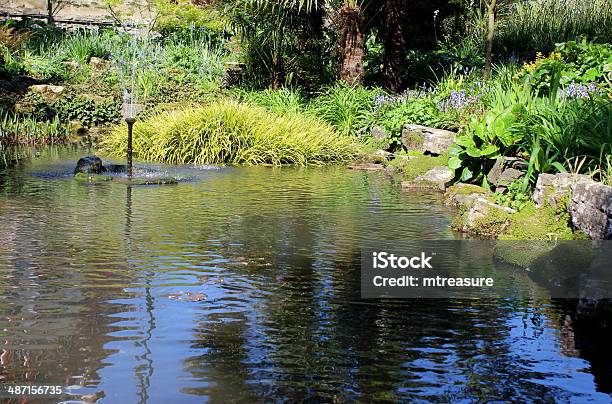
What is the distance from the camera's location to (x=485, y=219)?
8.98 meters

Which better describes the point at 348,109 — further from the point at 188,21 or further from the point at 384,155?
→ the point at 188,21

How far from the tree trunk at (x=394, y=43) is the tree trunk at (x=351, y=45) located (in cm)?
79

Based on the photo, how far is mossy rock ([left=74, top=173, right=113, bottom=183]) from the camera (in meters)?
12.7

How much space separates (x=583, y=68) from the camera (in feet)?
48.1

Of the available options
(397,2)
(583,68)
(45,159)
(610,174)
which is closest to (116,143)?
(45,159)

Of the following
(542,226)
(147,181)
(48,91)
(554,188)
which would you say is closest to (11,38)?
(48,91)

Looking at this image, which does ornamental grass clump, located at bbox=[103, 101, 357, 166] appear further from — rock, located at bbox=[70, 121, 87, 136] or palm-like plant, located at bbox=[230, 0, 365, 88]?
rock, located at bbox=[70, 121, 87, 136]

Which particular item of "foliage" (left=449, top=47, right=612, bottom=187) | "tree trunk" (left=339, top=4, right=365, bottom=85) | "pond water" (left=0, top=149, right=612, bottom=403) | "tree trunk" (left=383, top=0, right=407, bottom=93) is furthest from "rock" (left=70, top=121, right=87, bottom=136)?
"foliage" (left=449, top=47, right=612, bottom=187)

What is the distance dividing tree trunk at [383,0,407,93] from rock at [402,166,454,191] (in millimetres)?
7291

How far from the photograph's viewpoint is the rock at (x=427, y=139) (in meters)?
14.5

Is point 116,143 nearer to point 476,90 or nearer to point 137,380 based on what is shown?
point 476,90

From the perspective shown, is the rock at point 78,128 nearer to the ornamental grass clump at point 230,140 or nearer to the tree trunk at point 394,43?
the ornamental grass clump at point 230,140

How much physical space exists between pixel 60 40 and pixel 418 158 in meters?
16.6

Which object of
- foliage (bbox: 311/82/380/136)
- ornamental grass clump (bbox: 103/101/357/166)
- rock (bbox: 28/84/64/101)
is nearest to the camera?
ornamental grass clump (bbox: 103/101/357/166)
